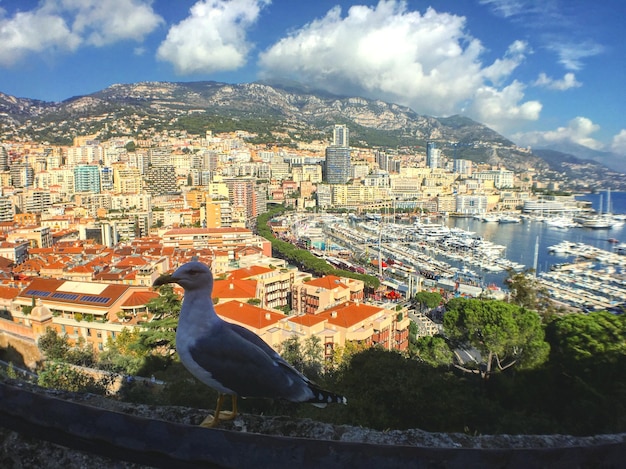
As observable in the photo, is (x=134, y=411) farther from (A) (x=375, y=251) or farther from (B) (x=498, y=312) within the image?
(A) (x=375, y=251)

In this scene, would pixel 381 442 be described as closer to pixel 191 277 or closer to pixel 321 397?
pixel 321 397

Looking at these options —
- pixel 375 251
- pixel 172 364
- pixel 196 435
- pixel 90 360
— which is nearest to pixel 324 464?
pixel 196 435

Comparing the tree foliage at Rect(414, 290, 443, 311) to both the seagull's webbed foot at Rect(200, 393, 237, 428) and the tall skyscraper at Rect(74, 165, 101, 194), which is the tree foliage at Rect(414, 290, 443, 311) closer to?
the seagull's webbed foot at Rect(200, 393, 237, 428)

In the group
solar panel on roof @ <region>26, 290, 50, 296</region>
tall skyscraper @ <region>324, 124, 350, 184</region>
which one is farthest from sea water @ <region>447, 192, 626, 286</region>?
solar panel on roof @ <region>26, 290, 50, 296</region>

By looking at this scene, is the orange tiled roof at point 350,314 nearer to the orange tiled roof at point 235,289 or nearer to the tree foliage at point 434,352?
the tree foliage at point 434,352

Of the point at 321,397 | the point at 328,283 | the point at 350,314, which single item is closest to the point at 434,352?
the point at 350,314

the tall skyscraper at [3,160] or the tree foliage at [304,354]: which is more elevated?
the tall skyscraper at [3,160]

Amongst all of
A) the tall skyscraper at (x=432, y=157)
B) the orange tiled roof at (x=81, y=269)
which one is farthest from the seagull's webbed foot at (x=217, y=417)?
the tall skyscraper at (x=432, y=157)

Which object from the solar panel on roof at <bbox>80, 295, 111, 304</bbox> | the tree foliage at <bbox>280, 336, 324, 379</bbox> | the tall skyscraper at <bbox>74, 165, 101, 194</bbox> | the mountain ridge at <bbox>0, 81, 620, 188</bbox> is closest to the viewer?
the tree foliage at <bbox>280, 336, 324, 379</bbox>
